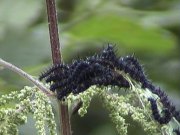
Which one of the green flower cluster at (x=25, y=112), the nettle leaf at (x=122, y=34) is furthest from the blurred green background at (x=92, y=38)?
the green flower cluster at (x=25, y=112)

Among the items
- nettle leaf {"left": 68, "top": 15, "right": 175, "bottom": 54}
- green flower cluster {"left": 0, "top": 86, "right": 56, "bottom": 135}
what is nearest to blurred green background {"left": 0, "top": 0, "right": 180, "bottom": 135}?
nettle leaf {"left": 68, "top": 15, "right": 175, "bottom": 54}

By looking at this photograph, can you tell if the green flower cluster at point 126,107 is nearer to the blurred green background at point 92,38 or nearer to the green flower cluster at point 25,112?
the green flower cluster at point 25,112

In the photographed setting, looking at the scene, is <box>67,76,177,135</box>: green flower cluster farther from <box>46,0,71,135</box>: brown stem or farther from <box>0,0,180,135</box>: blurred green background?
<box>0,0,180,135</box>: blurred green background

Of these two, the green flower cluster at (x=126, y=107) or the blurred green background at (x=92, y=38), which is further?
the blurred green background at (x=92, y=38)

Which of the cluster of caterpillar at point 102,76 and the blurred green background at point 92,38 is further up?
the blurred green background at point 92,38

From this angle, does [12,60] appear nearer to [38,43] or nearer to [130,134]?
[38,43]

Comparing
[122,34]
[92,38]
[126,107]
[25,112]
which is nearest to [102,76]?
[126,107]

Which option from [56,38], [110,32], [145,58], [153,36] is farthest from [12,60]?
[56,38]
